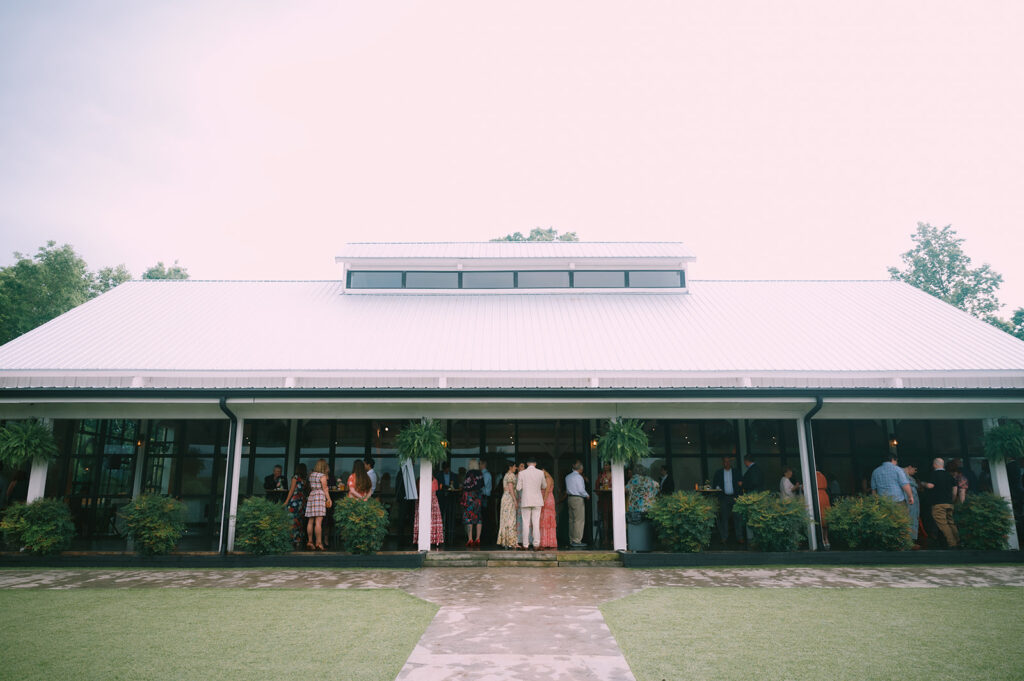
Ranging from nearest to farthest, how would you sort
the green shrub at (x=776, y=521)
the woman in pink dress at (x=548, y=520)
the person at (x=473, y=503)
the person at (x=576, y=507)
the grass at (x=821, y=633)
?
the grass at (x=821, y=633)
the green shrub at (x=776, y=521)
the woman in pink dress at (x=548, y=520)
the person at (x=576, y=507)
the person at (x=473, y=503)

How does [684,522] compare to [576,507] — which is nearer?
[684,522]

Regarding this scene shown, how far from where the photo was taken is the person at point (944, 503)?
10375mm

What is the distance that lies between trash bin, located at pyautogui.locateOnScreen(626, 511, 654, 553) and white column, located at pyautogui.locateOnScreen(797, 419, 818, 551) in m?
2.75

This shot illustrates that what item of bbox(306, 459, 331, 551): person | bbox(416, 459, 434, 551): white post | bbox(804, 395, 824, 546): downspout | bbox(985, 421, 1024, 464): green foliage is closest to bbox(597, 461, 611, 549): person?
bbox(416, 459, 434, 551): white post

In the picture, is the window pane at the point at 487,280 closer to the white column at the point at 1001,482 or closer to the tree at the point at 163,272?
the white column at the point at 1001,482

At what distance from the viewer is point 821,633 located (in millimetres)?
5691

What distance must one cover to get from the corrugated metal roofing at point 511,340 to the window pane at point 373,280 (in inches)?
18.5

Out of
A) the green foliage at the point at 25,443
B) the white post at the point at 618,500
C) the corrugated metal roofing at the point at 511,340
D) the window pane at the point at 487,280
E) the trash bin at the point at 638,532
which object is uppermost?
the window pane at the point at 487,280

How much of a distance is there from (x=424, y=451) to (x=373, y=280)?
24.1 feet

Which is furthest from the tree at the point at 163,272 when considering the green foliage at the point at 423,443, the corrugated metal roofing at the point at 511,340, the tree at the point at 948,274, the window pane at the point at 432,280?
the tree at the point at 948,274

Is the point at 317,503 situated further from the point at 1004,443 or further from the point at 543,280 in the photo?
the point at 1004,443

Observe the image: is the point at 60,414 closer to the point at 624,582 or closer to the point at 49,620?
the point at 49,620

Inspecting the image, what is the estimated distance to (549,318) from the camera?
46.5 feet

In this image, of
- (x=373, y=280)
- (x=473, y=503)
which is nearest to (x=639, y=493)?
(x=473, y=503)
